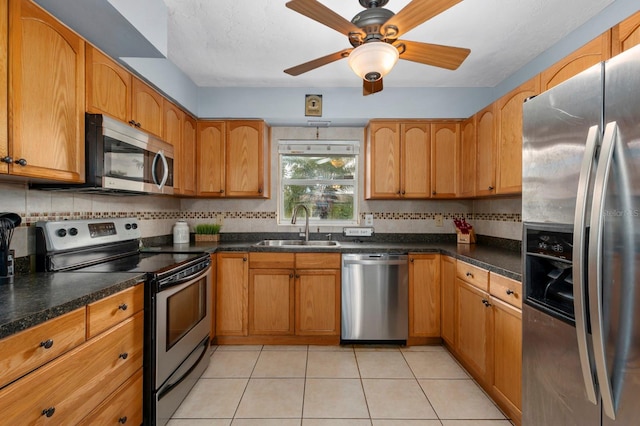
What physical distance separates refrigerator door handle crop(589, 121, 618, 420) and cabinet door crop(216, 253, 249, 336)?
2371 millimetres

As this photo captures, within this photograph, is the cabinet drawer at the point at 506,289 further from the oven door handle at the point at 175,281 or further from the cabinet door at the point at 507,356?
the oven door handle at the point at 175,281

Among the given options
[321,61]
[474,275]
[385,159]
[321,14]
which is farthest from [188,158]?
[474,275]

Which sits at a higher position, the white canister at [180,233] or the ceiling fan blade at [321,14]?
the ceiling fan blade at [321,14]

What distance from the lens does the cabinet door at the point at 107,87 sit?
67.7 inches

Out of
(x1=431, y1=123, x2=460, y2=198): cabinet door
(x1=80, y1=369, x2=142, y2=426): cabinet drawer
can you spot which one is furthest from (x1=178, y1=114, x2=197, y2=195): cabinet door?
(x1=431, y1=123, x2=460, y2=198): cabinet door

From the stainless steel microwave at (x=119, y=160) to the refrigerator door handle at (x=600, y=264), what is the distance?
7.16ft

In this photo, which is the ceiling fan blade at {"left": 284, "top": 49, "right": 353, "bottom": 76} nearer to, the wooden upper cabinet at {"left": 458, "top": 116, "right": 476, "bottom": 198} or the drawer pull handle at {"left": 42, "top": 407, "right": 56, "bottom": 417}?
the wooden upper cabinet at {"left": 458, "top": 116, "right": 476, "bottom": 198}

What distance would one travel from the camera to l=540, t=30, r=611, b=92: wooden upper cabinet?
1.51 metres

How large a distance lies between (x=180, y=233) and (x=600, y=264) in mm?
3096

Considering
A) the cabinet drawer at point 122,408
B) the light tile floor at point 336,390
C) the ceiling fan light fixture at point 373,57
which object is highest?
the ceiling fan light fixture at point 373,57

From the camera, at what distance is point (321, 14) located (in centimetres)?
140

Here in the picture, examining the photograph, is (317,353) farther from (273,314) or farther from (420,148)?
(420,148)

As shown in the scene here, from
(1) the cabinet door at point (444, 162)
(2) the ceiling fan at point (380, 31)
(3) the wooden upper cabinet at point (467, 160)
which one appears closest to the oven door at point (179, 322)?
(2) the ceiling fan at point (380, 31)

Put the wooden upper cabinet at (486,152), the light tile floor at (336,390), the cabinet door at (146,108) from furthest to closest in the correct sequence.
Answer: the wooden upper cabinet at (486,152)
the cabinet door at (146,108)
the light tile floor at (336,390)
